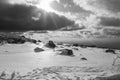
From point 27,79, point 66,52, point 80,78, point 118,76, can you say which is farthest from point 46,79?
point 66,52

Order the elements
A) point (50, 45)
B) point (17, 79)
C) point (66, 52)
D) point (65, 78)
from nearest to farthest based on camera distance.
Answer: point (17, 79) → point (65, 78) → point (66, 52) → point (50, 45)

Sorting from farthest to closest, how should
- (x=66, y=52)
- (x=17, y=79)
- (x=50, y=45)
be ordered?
(x=50, y=45) < (x=66, y=52) < (x=17, y=79)

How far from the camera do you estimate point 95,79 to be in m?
7.95

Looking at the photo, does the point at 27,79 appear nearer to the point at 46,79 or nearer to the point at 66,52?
the point at 46,79

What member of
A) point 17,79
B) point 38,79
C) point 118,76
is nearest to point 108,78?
point 118,76

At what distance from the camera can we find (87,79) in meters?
8.02

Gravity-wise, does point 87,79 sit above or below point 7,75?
below

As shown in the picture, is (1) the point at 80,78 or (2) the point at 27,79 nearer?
(2) the point at 27,79

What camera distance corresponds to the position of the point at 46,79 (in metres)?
7.70

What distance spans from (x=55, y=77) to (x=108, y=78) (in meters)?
4.05

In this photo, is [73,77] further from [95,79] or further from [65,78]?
[95,79]

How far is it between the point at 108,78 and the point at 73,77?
2638 mm

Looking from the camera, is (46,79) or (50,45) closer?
(46,79)

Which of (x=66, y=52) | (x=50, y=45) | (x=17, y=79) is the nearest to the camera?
(x=17, y=79)
